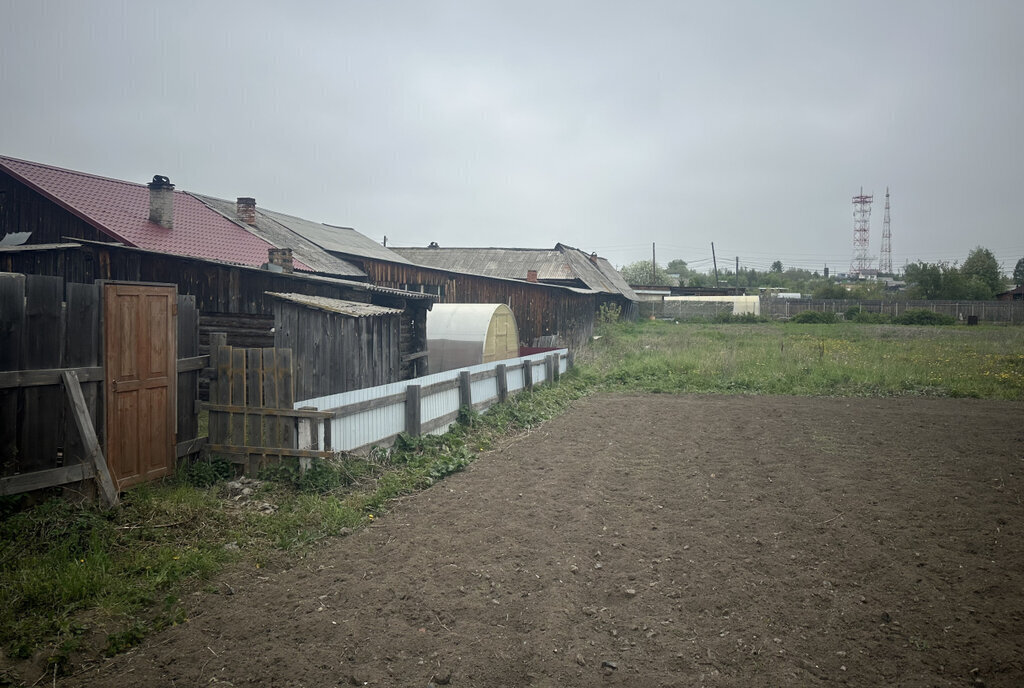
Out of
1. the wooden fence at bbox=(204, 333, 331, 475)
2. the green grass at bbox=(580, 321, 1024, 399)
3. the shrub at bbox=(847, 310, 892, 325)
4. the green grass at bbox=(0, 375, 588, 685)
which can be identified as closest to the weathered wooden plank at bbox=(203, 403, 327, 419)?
the wooden fence at bbox=(204, 333, 331, 475)

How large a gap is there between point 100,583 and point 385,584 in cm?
197

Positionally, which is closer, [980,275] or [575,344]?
[575,344]

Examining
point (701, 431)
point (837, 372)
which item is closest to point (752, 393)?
point (837, 372)

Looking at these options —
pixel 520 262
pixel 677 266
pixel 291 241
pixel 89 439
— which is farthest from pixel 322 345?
pixel 677 266

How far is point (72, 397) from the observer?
5766 mm

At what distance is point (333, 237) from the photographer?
90.3ft

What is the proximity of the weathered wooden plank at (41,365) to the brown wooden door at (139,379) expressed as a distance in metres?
0.43

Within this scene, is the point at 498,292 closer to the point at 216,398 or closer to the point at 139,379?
the point at 216,398

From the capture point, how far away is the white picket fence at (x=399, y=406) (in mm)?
7387

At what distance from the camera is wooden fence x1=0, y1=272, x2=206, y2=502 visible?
18.0 feet

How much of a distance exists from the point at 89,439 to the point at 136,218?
45.9 ft

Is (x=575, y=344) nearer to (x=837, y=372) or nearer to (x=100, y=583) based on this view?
(x=837, y=372)

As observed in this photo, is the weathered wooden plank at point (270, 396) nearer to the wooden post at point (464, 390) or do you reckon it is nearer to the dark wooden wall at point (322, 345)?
the dark wooden wall at point (322, 345)

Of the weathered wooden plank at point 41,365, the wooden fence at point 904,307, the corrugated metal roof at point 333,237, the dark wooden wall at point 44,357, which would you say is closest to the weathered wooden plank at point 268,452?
the dark wooden wall at point 44,357
